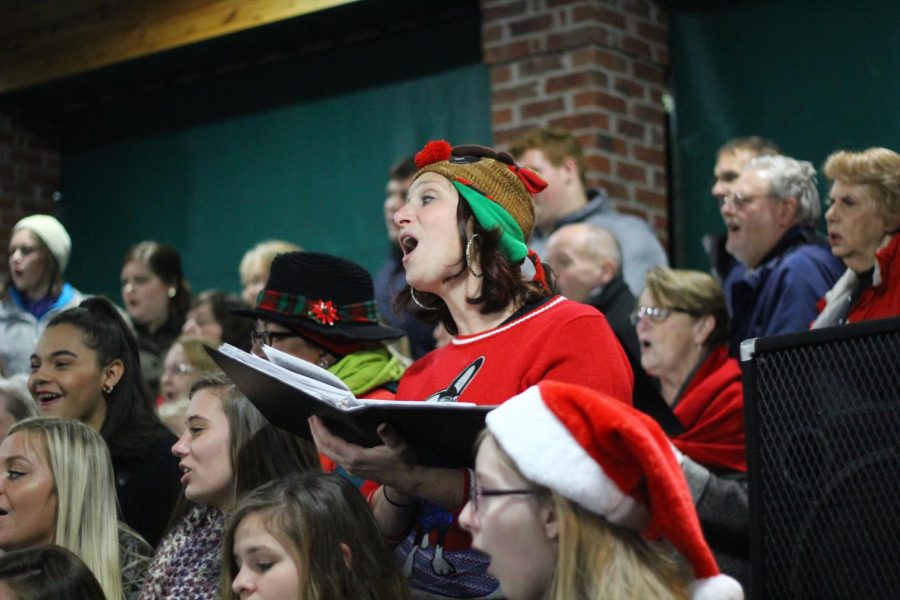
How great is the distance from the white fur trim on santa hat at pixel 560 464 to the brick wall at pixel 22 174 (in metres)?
6.16

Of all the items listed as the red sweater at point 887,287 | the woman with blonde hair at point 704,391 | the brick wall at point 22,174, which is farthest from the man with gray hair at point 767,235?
the brick wall at point 22,174

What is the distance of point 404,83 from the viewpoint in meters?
6.68

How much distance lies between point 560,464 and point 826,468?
84cm

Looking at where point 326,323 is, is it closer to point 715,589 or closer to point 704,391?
point 704,391

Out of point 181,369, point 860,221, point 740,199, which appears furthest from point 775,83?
point 181,369

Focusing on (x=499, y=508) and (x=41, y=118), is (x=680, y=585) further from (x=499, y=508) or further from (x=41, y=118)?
(x=41, y=118)

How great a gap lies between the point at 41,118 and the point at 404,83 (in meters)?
2.61

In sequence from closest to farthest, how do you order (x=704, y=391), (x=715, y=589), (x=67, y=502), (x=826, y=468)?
1. (x=715, y=589)
2. (x=826, y=468)
3. (x=67, y=502)
4. (x=704, y=391)

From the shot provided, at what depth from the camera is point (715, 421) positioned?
13.2 ft

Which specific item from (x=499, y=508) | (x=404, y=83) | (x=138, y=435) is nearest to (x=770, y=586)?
(x=499, y=508)

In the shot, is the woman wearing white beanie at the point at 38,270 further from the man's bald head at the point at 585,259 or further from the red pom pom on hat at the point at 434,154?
the red pom pom on hat at the point at 434,154

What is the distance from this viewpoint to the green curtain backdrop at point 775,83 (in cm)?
537

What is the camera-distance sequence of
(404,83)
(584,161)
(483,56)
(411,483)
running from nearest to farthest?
(411,483), (584,161), (483,56), (404,83)

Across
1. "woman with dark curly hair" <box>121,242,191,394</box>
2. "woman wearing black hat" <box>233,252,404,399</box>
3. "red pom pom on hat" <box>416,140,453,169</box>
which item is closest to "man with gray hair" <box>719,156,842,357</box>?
"woman wearing black hat" <box>233,252,404,399</box>
